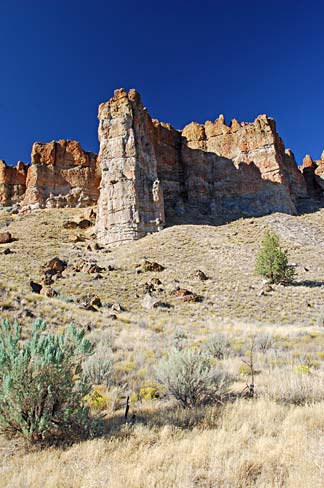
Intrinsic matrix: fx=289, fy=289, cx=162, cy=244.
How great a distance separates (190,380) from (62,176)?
4882 cm

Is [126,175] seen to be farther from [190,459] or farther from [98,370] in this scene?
[190,459]

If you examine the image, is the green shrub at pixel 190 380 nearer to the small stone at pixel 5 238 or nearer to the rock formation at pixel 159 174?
the rock formation at pixel 159 174

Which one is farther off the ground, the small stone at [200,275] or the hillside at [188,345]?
the small stone at [200,275]

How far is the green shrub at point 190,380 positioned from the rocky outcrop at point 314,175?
53.3 m

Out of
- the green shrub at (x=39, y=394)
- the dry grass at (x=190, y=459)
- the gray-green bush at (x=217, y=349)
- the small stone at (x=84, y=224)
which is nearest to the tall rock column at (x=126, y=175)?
the small stone at (x=84, y=224)

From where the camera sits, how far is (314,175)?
177 ft

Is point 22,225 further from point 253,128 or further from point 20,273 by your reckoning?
point 253,128

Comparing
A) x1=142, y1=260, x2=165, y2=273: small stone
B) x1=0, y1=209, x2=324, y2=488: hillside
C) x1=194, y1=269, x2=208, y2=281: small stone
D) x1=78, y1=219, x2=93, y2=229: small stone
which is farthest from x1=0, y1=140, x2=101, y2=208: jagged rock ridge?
x1=194, y1=269, x2=208, y2=281: small stone

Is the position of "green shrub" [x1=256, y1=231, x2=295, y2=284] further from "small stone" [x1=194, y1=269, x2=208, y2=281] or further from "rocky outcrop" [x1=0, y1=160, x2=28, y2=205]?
"rocky outcrop" [x1=0, y1=160, x2=28, y2=205]

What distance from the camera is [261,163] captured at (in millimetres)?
45000

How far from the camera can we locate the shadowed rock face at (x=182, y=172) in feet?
114

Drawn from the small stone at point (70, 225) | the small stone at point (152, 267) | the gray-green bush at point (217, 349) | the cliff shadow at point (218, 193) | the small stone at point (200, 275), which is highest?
the cliff shadow at point (218, 193)

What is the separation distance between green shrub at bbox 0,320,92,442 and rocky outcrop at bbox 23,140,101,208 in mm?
45588

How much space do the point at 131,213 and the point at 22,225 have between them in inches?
637
